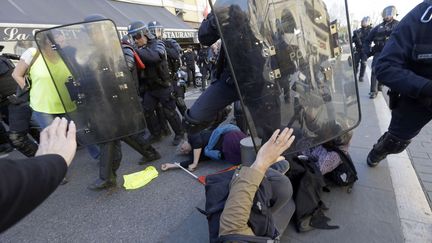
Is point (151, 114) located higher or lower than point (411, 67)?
lower

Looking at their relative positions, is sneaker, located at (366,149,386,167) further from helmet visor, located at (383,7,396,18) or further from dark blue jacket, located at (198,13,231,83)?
helmet visor, located at (383,7,396,18)

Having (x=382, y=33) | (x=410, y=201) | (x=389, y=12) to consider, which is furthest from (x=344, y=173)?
(x=389, y=12)

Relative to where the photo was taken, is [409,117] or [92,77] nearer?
[409,117]

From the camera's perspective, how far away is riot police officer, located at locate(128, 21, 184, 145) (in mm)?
3320

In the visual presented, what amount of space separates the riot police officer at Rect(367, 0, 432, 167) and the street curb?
555 millimetres

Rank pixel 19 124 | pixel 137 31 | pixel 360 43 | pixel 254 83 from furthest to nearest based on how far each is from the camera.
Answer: pixel 360 43 < pixel 137 31 < pixel 19 124 < pixel 254 83

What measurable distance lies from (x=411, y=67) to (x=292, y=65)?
1.03 meters

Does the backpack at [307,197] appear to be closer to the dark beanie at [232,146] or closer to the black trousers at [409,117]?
the black trousers at [409,117]

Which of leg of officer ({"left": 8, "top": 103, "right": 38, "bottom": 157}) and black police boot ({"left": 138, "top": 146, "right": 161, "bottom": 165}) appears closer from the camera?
leg of officer ({"left": 8, "top": 103, "right": 38, "bottom": 157})

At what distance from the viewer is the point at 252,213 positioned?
1.38m

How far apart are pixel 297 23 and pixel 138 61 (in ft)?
7.35

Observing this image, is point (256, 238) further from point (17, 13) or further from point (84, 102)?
point (17, 13)

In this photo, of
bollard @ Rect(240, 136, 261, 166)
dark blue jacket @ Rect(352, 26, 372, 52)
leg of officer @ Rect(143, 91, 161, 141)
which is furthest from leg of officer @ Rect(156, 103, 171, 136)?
dark blue jacket @ Rect(352, 26, 372, 52)

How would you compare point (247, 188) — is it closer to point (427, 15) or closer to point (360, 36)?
point (427, 15)
